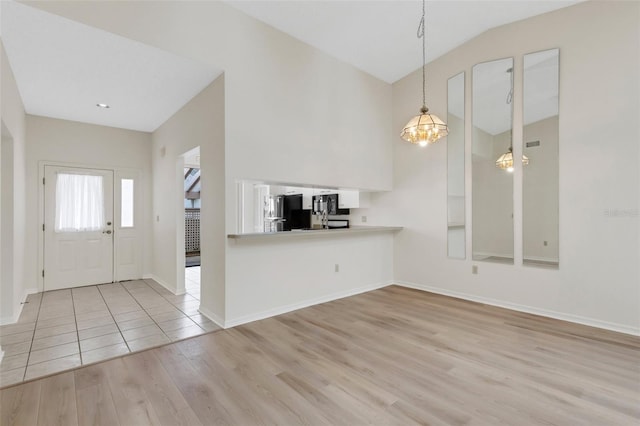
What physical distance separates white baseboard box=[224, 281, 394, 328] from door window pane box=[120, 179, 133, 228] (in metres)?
3.58

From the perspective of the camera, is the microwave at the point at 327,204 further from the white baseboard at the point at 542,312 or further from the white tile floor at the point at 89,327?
the white tile floor at the point at 89,327

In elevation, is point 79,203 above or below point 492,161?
below

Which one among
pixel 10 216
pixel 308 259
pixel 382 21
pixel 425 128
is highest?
pixel 382 21

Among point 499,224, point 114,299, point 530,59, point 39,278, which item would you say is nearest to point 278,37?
point 530,59

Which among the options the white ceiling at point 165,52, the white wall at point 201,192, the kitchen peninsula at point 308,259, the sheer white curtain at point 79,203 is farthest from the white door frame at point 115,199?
the kitchen peninsula at point 308,259

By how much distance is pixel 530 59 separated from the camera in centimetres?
389

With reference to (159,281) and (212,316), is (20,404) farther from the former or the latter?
(159,281)

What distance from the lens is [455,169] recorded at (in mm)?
4621

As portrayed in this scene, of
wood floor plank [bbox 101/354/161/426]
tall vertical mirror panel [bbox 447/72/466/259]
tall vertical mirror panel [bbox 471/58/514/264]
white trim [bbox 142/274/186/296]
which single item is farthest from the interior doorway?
tall vertical mirror panel [bbox 471/58/514/264]

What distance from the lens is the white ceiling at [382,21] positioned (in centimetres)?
352

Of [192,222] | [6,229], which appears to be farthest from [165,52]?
[192,222]

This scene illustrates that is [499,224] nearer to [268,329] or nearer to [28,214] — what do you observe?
[268,329]

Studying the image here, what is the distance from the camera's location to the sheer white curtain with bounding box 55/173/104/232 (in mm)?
4996

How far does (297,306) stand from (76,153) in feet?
15.1
